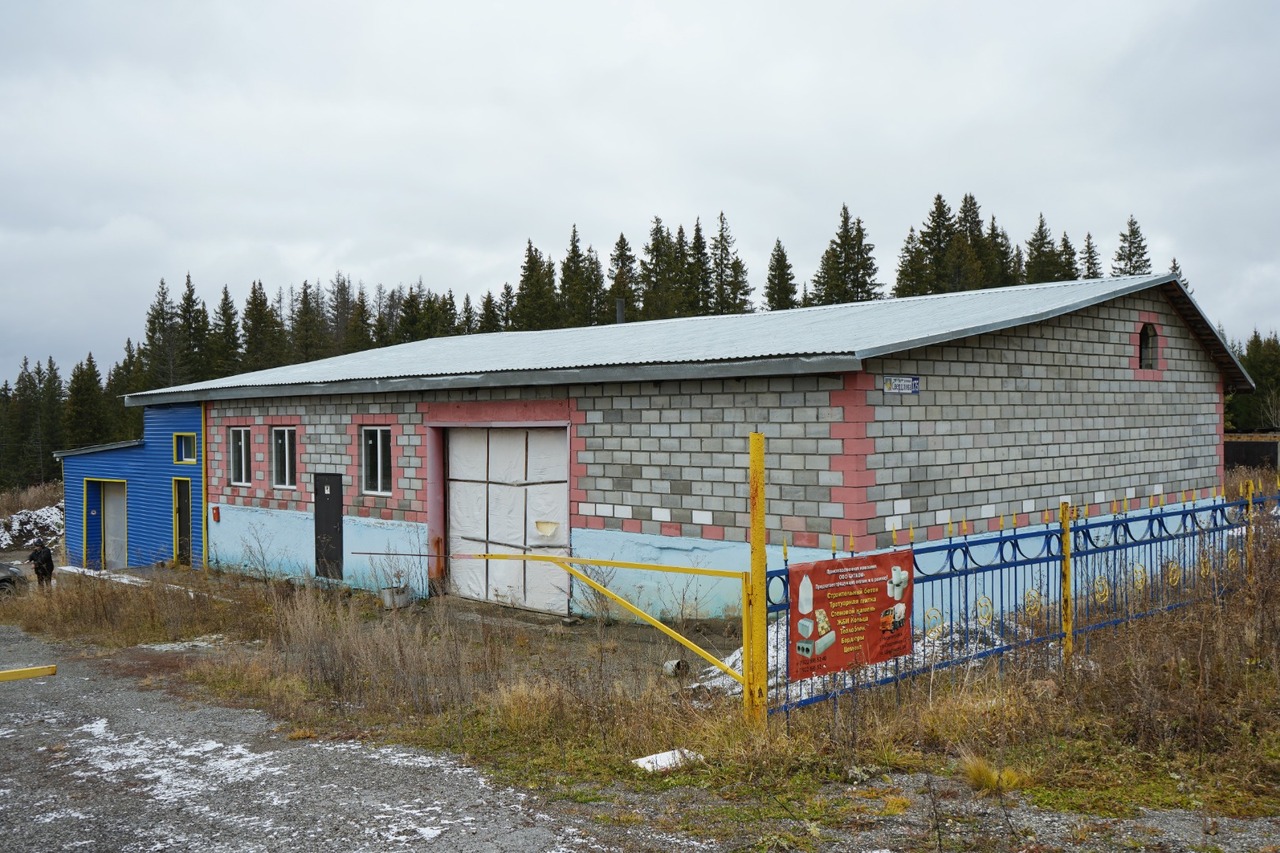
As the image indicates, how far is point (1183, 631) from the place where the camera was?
769 cm

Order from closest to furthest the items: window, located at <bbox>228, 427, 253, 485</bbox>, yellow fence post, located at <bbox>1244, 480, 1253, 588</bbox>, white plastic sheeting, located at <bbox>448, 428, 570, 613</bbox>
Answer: yellow fence post, located at <bbox>1244, 480, 1253, 588</bbox>
white plastic sheeting, located at <bbox>448, 428, 570, 613</bbox>
window, located at <bbox>228, 427, 253, 485</bbox>

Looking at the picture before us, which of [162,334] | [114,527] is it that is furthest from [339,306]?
[114,527]

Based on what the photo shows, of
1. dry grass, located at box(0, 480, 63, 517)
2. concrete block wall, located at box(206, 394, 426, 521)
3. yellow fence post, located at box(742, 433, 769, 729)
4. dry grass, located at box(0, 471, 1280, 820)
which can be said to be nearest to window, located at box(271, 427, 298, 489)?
concrete block wall, located at box(206, 394, 426, 521)

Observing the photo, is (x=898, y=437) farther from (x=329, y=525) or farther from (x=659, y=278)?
(x=659, y=278)

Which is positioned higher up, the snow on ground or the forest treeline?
the forest treeline

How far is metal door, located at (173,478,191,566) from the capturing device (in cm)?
1891

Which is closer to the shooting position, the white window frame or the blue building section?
the white window frame

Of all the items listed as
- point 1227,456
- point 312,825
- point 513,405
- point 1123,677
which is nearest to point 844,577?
point 1123,677

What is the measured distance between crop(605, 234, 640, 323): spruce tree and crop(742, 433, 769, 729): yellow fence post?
55879mm

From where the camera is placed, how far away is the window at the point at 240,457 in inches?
690

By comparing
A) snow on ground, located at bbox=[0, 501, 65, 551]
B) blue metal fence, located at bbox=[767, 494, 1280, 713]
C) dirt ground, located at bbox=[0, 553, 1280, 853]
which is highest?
blue metal fence, located at bbox=[767, 494, 1280, 713]

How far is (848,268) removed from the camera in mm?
59250

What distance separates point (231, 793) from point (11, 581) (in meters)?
16.0

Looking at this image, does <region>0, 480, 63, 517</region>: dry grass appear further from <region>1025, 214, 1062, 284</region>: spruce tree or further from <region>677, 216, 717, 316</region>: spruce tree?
<region>1025, 214, 1062, 284</region>: spruce tree
